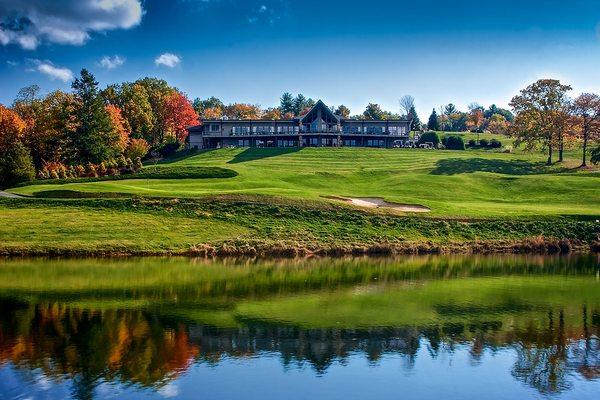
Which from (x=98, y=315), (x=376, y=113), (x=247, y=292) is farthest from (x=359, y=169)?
(x=376, y=113)

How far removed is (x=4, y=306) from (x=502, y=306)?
24.8 metres

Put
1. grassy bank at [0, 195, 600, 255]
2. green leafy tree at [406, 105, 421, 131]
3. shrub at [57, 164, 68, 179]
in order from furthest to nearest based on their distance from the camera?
1. green leafy tree at [406, 105, 421, 131]
2. shrub at [57, 164, 68, 179]
3. grassy bank at [0, 195, 600, 255]

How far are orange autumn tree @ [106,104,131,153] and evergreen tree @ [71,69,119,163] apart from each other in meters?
1.99

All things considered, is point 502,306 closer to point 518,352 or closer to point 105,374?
point 518,352

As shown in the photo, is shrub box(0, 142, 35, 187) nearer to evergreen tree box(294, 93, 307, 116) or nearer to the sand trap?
the sand trap

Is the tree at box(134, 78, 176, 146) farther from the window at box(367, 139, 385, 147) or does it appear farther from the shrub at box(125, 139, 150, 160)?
the window at box(367, 139, 385, 147)

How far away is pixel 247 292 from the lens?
1304 inches

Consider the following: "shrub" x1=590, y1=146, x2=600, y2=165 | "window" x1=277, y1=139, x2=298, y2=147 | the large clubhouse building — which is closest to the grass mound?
the large clubhouse building

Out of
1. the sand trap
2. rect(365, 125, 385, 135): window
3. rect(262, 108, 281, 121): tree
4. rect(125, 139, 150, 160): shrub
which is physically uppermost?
rect(262, 108, 281, 121): tree

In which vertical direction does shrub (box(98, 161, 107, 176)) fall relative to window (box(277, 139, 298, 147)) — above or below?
below

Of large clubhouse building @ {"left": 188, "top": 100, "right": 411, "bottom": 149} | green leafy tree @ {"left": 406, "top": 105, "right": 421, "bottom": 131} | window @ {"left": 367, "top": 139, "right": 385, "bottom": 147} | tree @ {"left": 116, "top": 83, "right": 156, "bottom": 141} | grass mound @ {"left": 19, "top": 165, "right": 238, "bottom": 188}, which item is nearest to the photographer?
grass mound @ {"left": 19, "top": 165, "right": 238, "bottom": 188}

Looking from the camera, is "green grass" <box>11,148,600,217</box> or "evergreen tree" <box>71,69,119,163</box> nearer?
"green grass" <box>11,148,600,217</box>

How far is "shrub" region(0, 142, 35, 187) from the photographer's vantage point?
2800 inches

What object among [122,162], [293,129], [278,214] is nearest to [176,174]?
[122,162]
